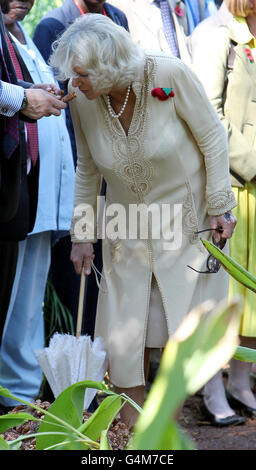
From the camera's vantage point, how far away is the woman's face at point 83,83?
2.77 meters

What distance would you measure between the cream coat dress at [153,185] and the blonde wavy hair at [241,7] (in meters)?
1.09

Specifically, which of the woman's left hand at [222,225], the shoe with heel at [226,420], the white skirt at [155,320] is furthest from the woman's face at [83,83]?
the shoe with heel at [226,420]

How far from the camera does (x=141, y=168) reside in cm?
295

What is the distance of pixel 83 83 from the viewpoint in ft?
9.18

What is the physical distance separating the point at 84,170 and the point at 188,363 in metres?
2.50

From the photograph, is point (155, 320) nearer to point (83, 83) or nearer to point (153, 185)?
point (153, 185)

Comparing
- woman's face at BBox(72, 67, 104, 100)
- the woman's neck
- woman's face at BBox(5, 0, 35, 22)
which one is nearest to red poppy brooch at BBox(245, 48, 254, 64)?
the woman's neck

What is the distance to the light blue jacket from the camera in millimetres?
3580

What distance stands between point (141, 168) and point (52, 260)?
4.56 ft

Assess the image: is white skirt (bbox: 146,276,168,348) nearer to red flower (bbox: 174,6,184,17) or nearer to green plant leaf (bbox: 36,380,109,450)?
green plant leaf (bbox: 36,380,109,450)
